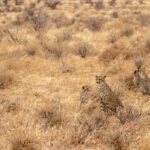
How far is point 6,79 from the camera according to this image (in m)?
10.0

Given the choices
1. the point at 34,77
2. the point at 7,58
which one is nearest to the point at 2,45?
the point at 7,58

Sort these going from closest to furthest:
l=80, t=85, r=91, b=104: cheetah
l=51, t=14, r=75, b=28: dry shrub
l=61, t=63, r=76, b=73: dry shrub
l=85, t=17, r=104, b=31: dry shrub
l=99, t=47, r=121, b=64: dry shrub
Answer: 1. l=80, t=85, r=91, b=104: cheetah
2. l=61, t=63, r=76, b=73: dry shrub
3. l=99, t=47, r=121, b=64: dry shrub
4. l=85, t=17, r=104, b=31: dry shrub
5. l=51, t=14, r=75, b=28: dry shrub

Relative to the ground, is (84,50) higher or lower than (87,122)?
lower

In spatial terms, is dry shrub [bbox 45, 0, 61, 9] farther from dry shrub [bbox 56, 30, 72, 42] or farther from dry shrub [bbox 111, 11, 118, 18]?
dry shrub [bbox 56, 30, 72, 42]

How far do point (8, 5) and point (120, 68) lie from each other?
53.8 feet

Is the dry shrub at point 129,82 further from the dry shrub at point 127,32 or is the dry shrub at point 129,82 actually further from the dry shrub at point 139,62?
the dry shrub at point 127,32

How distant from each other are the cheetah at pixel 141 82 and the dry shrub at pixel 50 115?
188cm

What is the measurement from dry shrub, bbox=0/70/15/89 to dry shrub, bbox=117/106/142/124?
10.2ft

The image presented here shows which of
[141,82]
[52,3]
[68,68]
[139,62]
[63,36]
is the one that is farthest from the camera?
[52,3]

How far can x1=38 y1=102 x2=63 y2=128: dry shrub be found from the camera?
7554 millimetres

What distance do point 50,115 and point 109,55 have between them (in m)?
4.69

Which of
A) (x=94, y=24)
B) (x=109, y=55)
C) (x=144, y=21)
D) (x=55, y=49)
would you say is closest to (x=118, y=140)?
(x=109, y=55)

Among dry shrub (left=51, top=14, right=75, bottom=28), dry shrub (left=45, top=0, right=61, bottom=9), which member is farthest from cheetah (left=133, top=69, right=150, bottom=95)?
dry shrub (left=45, top=0, right=61, bottom=9)

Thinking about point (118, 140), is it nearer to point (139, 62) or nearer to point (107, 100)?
point (107, 100)
